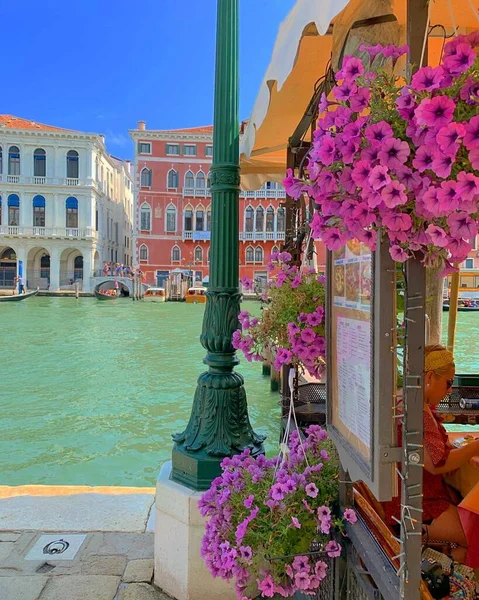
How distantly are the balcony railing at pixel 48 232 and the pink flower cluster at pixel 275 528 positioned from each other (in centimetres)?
3533

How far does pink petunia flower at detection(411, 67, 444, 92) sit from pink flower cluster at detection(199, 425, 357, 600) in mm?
1036

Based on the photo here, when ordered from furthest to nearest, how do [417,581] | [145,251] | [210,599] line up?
[145,251], [210,599], [417,581]

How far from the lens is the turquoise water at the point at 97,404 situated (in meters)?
4.57

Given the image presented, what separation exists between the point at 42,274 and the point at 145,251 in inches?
314

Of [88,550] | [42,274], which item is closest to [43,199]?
[42,274]

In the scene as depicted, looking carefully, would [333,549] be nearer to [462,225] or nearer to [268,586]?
[268,586]

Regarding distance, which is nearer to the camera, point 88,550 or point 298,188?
point 298,188

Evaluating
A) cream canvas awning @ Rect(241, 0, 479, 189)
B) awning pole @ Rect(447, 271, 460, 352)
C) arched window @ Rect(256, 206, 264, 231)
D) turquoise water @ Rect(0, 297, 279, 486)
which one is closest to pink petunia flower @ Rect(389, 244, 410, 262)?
cream canvas awning @ Rect(241, 0, 479, 189)

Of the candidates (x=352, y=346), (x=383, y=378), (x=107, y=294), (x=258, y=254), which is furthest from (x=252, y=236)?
(x=383, y=378)

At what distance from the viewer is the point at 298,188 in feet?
3.57

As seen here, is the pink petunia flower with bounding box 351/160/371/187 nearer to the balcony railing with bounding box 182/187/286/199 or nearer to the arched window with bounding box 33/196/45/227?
the balcony railing with bounding box 182/187/286/199

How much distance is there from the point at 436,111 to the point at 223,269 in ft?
4.21

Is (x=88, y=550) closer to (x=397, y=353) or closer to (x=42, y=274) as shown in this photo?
(x=397, y=353)

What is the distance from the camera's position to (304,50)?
6.64ft
